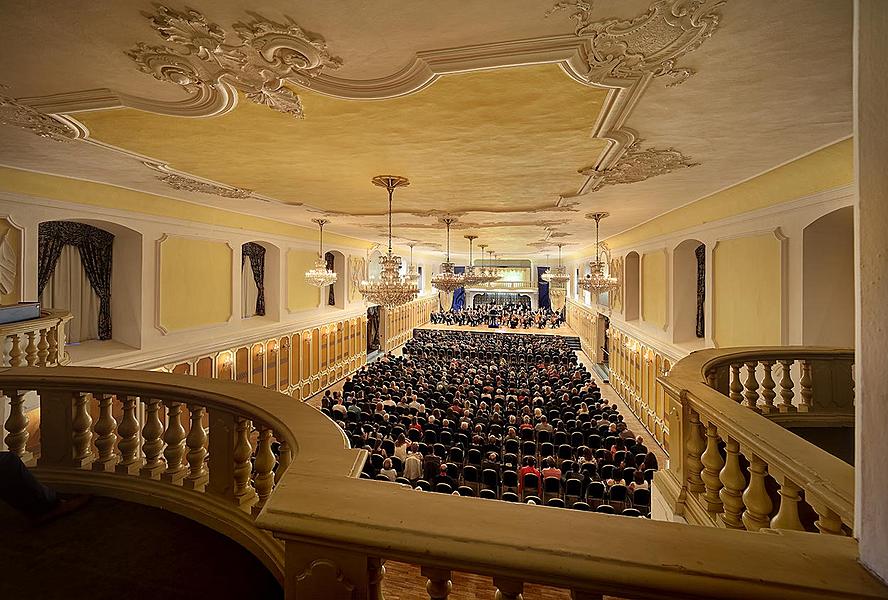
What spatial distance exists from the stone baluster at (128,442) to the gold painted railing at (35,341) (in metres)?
2.85

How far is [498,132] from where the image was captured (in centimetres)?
481

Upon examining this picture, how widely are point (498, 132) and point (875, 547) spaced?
14.6ft

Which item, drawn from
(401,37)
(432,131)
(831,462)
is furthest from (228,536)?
(432,131)

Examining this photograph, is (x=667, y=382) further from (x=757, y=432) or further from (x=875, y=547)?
(x=875, y=547)

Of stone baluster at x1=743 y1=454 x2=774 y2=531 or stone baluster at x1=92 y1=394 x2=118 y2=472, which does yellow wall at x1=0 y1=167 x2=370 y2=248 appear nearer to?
stone baluster at x1=92 y1=394 x2=118 y2=472

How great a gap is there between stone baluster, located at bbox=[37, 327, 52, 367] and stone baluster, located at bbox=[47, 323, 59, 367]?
0.24ft

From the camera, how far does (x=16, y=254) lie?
654 centimetres

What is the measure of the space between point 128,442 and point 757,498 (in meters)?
3.59

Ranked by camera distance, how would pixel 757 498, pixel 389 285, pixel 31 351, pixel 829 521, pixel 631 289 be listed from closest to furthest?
pixel 829 521 → pixel 757 498 → pixel 31 351 → pixel 389 285 → pixel 631 289

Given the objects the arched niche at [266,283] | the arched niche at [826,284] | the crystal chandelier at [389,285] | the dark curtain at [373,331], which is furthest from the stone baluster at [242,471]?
the dark curtain at [373,331]

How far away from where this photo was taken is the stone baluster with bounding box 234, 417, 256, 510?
2.46m

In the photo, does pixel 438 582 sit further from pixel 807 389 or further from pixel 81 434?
pixel 807 389

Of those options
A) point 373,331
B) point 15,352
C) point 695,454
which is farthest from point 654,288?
point 373,331

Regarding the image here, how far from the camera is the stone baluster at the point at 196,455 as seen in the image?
2666 mm
